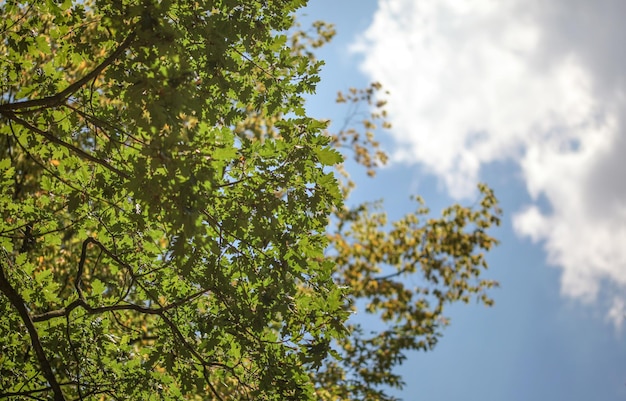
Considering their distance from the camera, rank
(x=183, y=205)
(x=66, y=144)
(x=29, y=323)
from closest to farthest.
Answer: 1. (x=183, y=205)
2. (x=66, y=144)
3. (x=29, y=323)

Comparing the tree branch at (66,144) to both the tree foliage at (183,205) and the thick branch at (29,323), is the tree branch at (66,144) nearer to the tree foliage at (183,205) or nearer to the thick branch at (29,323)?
the tree foliage at (183,205)

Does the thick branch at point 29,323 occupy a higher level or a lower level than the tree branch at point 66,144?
lower

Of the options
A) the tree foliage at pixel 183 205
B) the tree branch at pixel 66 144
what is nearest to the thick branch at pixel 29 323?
the tree foliage at pixel 183 205

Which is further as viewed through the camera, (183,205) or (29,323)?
(29,323)

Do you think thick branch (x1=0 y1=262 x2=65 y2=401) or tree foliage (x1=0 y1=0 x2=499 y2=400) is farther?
thick branch (x1=0 y1=262 x2=65 y2=401)

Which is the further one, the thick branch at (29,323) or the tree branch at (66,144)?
the thick branch at (29,323)

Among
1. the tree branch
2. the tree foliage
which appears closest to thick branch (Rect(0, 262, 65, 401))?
the tree foliage

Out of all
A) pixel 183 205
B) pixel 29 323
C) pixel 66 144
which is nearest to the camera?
pixel 183 205

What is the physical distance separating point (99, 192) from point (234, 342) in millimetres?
1920

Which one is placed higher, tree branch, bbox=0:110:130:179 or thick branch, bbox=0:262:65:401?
tree branch, bbox=0:110:130:179

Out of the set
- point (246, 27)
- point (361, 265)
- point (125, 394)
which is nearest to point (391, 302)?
point (361, 265)

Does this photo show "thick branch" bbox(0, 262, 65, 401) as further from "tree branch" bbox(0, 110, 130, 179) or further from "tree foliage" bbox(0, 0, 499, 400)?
"tree branch" bbox(0, 110, 130, 179)

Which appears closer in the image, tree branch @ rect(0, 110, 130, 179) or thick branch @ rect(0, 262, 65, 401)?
tree branch @ rect(0, 110, 130, 179)

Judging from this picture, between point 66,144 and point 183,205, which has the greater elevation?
point 66,144
